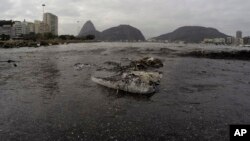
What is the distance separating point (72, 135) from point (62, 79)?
16.0 m

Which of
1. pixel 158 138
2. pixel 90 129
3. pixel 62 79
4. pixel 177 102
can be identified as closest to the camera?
pixel 158 138

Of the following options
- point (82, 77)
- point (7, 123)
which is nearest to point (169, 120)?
point (7, 123)

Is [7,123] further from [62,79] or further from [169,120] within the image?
[62,79]

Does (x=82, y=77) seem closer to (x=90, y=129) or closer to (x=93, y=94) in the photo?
(x=93, y=94)

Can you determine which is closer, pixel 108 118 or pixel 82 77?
pixel 108 118

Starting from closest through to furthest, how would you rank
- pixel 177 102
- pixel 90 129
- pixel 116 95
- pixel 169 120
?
pixel 90 129 → pixel 169 120 → pixel 177 102 → pixel 116 95

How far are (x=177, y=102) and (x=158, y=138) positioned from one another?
22.7 feet

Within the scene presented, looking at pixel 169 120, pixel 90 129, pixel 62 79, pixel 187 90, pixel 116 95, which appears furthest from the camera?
pixel 62 79

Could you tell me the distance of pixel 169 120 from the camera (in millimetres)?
14734

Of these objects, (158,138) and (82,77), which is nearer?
(158,138)

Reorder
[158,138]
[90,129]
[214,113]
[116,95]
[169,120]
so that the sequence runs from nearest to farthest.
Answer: [158,138]
[90,129]
[169,120]
[214,113]
[116,95]

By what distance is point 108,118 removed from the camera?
14.9 m

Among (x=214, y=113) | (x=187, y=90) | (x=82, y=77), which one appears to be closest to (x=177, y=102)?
(x=214, y=113)

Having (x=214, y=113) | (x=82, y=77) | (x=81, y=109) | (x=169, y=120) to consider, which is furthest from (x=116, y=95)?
(x=82, y=77)
